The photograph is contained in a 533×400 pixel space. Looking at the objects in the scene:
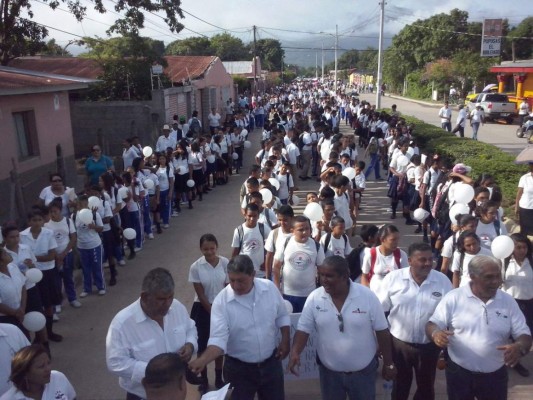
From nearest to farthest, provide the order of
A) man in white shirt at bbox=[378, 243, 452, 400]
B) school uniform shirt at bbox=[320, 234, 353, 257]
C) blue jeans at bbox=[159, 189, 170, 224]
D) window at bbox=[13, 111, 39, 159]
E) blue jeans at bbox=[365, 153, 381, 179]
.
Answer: man in white shirt at bbox=[378, 243, 452, 400]
school uniform shirt at bbox=[320, 234, 353, 257]
blue jeans at bbox=[159, 189, 170, 224]
window at bbox=[13, 111, 39, 159]
blue jeans at bbox=[365, 153, 381, 179]

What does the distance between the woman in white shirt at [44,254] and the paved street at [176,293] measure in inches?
15.9

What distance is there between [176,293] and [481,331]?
4.62 meters

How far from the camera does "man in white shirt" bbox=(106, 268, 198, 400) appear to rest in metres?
3.24

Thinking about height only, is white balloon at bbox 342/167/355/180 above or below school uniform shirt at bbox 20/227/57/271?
above

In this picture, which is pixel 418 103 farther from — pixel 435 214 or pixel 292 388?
pixel 292 388

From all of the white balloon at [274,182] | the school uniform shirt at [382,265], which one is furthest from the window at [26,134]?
the school uniform shirt at [382,265]

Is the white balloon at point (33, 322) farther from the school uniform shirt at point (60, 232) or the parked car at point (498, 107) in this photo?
the parked car at point (498, 107)

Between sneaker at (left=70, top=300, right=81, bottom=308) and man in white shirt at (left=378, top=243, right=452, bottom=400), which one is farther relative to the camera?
sneaker at (left=70, top=300, right=81, bottom=308)

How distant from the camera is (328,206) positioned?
602 centimetres

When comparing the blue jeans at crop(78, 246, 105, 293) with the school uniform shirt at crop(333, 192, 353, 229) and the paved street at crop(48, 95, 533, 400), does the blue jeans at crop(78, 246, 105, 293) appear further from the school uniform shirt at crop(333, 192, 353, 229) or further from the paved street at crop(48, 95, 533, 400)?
the school uniform shirt at crop(333, 192, 353, 229)

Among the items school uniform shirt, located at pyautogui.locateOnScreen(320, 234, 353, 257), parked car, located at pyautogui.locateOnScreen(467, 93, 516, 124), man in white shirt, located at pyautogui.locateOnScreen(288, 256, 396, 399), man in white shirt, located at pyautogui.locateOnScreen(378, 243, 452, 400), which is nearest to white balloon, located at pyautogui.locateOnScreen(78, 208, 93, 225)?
school uniform shirt, located at pyautogui.locateOnScreen(320, 234, 353, 257)

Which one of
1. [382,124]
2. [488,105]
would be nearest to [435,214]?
[382,124]

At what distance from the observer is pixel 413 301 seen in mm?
4004

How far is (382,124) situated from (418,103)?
111ft
